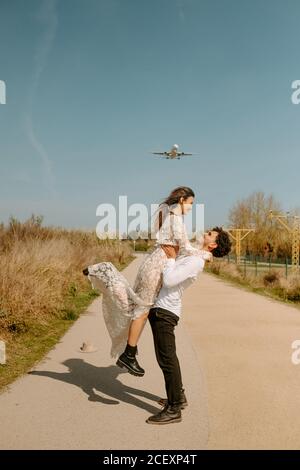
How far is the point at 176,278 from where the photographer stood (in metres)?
3.76

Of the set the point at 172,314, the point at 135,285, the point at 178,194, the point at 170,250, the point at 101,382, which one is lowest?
the point at 101,382

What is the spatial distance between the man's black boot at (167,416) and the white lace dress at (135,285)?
820 millimetres

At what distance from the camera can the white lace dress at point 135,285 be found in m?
4.06

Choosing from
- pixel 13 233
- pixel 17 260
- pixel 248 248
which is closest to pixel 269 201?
pixel 248 248

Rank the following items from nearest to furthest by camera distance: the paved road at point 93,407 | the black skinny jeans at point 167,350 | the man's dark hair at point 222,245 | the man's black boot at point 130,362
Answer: the paved road at point 93,407 → the black skinny jeans at point 167,350 → the man's dark hair at point 222,245 → the man's black boot at point 130,362

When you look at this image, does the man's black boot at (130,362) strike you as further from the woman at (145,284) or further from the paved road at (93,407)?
the paved road at (93,407)

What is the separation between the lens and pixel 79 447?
10.6 feet

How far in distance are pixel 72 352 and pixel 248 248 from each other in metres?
46.2

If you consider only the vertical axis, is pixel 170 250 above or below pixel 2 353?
above

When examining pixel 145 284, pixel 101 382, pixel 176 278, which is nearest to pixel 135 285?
pixel 145 284

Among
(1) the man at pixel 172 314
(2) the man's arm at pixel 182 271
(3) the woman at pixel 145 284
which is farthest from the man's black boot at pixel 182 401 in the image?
(2) the man's arm at pixel 182 271

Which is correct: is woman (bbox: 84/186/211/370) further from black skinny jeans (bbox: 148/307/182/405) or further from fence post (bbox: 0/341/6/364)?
fence post (bbox: 0/341/6/364)

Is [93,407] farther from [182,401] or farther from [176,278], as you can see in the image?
[176,278]

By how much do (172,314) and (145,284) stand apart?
0.39 meters
